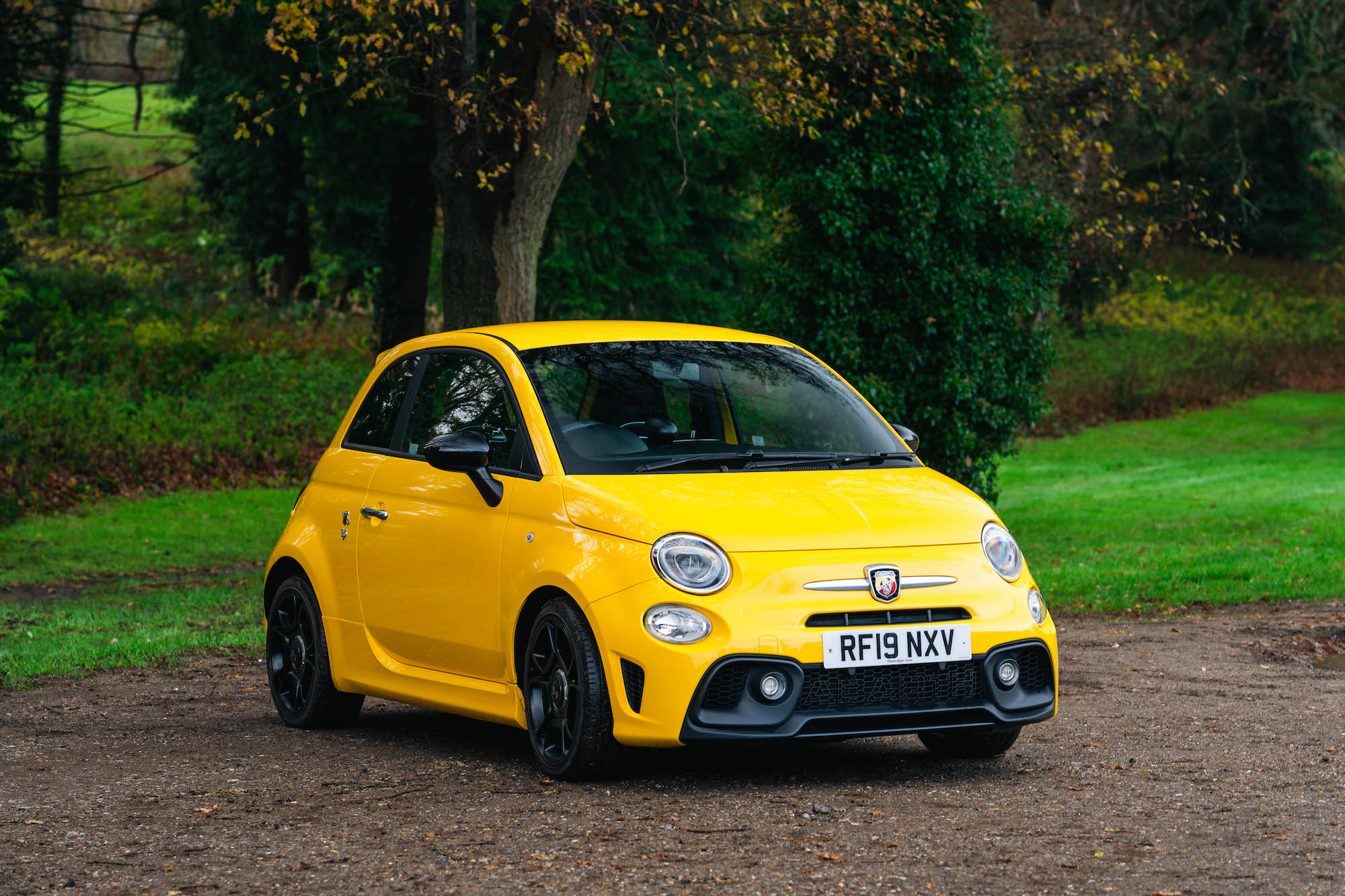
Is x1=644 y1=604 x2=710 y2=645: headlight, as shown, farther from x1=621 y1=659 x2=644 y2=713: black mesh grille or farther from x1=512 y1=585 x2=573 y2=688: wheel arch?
x1=512 y1=585 x2=573 y2=688: wheel arch

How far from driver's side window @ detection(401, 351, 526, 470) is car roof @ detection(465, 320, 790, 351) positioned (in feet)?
0.57

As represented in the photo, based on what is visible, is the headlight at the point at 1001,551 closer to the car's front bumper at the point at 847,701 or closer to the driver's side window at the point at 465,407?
the car's front bumper at the point at 847,701

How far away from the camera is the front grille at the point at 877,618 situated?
231 inches

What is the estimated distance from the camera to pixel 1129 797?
589cm

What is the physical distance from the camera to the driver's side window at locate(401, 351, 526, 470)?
22.6ft

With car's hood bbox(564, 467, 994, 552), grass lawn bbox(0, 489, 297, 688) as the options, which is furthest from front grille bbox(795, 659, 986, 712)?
grass lawn bbox(0, 489, 297, 688)

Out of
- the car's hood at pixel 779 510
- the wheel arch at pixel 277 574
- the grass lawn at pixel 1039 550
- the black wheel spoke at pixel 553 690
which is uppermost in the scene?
the car's hood at pixel 779 510

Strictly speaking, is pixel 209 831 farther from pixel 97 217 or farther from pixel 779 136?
pixel 97 217

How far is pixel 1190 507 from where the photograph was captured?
2091 cm

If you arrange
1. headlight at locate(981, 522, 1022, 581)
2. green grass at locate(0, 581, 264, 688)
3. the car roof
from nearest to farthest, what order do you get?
headlight at locate(981, 522, 1022, 581), the car roof, green grass at locate(0, 581, 264, 688)

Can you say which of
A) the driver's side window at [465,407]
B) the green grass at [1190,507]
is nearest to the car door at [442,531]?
the driver's side window at [465,407]

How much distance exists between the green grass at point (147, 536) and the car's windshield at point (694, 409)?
1046 cm

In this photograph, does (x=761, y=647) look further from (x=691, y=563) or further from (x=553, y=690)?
(x=553, y=690)

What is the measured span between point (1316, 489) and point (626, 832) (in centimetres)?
1985
